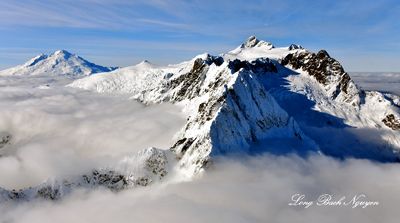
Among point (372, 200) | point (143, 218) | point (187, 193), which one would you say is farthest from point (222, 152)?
point (372, 200)

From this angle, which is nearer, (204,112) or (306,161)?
(204,112)

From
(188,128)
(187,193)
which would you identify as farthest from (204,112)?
(187,193)

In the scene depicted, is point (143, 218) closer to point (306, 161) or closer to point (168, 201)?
point (168, 201)

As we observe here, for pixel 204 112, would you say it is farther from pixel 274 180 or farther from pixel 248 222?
pixel 248 222

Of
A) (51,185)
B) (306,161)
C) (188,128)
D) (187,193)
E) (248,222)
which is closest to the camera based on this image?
(248,222)

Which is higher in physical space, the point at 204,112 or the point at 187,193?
the point at 204,112

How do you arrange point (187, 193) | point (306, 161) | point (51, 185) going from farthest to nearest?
1. point (306, 161)
2. point (51, 185)
3. point (187, 193)

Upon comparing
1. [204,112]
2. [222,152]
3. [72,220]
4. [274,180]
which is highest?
[204,112]
